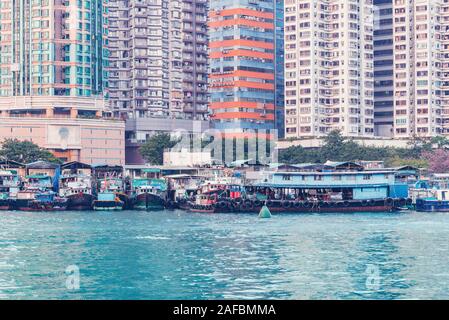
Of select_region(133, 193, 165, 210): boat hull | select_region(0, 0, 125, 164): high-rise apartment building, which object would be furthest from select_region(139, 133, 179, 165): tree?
select_region(133, 193, 165, 210): boat hull

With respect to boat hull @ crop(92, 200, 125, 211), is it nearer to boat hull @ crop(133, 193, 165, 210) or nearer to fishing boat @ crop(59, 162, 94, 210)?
fishing boat @ crop(59, 162, 94, 210)

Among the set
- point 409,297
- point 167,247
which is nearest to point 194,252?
point 167,247

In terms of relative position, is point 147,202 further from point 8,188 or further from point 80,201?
point 8,188

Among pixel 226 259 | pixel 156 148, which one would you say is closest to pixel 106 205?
pixel 156 148

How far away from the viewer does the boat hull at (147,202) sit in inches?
6255

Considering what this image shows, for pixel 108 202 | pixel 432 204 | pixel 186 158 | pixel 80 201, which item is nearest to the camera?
pixel 432 204

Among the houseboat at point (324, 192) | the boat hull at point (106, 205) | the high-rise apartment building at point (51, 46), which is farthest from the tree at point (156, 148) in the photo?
the houseboat at point (324, 192)

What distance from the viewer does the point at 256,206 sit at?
14900cm

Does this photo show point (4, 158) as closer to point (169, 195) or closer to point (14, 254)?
point (169, 195)

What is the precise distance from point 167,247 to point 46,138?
101383mm

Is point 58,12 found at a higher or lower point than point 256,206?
higher

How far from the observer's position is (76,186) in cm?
16275

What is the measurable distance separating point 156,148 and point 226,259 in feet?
379

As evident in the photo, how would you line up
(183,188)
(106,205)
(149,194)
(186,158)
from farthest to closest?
1. (186,158)
2. (183,188)
3. (149,194)
4. (106,205)
